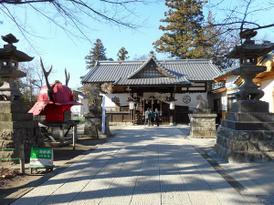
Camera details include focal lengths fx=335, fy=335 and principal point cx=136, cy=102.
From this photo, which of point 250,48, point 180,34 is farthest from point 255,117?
point 180,34

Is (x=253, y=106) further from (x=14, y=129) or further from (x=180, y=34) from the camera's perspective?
(x=180, y=34)

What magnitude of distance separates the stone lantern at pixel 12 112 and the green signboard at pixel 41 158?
4.67 ft

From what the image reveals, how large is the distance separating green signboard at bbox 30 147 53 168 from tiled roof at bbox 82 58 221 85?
20.3 metres

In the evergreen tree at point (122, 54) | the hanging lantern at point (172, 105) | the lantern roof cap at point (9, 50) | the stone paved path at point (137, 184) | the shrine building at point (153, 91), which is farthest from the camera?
the evergreen tree at point (122, 54)

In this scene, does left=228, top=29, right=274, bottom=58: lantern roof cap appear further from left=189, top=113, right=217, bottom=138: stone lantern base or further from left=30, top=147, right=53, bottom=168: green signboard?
left=189, top=113, right=217, bottom=138: stone lantern base

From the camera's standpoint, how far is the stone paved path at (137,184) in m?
5.81

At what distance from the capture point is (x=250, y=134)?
373 inches

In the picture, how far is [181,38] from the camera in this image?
4400 cm

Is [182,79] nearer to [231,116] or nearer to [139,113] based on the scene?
[139,113]

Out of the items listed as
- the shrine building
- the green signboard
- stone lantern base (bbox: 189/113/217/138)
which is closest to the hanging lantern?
the shrine building

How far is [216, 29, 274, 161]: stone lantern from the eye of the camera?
31.0 feet

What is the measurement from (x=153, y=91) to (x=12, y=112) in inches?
807

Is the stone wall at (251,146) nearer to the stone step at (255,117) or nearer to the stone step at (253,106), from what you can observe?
the stone step at (255,117)

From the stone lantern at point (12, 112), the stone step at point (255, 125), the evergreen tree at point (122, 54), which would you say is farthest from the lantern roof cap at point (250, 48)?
the evergreen tree at point (122, 54)
